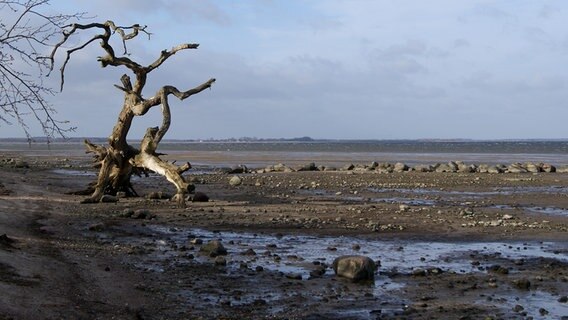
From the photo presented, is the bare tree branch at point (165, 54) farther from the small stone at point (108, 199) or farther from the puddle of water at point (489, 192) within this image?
the puddle of water at point (489, 192)

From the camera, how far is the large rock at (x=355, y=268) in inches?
396

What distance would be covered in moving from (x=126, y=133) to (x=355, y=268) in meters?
13.0

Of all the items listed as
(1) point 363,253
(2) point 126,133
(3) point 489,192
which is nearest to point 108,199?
(2) point 126,133

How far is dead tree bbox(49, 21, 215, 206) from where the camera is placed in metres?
19.9

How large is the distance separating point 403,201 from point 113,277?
47.3 feet

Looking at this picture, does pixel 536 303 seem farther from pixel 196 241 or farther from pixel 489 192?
pixel 489 192

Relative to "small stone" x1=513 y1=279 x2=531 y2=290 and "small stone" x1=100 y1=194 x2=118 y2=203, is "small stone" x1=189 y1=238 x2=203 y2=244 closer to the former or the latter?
"small stone" x1=513 y1=279 x2=531 y2=290

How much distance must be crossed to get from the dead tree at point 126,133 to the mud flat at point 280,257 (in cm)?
80

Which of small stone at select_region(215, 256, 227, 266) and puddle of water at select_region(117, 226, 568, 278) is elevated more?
small stone at select_region(215, 256, 227, 266)

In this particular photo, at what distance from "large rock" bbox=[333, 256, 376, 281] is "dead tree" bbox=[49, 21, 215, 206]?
9.81 metres

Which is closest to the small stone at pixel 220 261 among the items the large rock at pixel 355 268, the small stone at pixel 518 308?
the large rock at pixel 355 268

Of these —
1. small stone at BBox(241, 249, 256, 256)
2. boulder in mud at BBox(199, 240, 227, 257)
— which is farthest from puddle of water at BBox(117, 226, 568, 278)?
boulder in mud at BBox(199, 240, 227, 257)

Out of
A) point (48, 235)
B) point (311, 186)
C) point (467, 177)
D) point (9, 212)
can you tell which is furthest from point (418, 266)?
point (467, 177)

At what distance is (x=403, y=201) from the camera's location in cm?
2266
